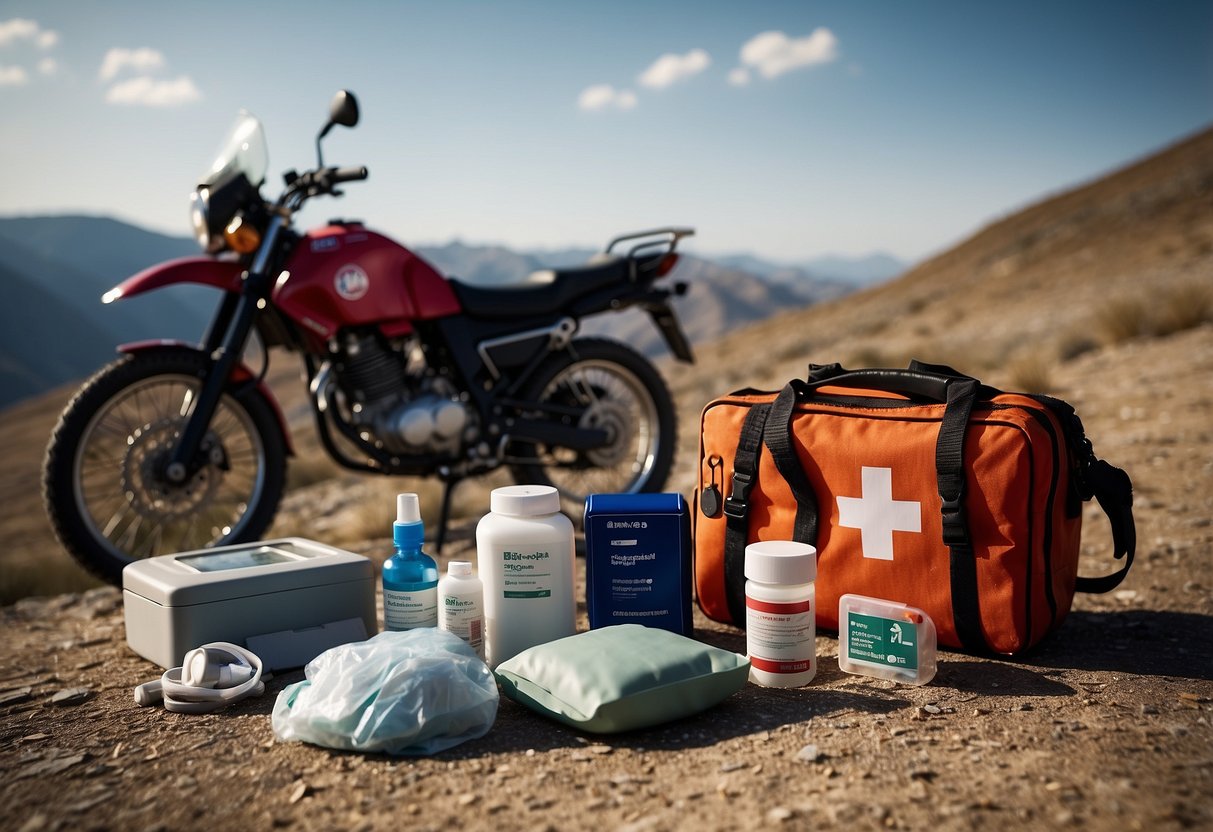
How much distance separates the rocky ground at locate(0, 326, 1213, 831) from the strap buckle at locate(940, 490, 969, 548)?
38 cm

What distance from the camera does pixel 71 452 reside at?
129 inches

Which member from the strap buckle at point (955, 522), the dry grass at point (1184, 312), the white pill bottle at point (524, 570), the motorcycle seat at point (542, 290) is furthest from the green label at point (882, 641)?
the dry grass at point (1184, 312)

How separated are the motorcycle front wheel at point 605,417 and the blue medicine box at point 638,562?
164cm

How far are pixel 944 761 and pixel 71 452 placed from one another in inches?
118

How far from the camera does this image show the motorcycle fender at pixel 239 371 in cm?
345

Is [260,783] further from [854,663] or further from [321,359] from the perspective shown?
[321,359]

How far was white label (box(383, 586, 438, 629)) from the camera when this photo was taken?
8.66 feet

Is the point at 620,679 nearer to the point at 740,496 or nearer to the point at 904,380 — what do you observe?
the point at 740,496

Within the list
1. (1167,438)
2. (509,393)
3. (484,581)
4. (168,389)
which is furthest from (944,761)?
(1167,438)

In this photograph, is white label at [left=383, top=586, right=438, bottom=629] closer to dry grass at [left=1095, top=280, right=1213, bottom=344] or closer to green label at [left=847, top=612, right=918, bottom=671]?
green label at [left=847, top=612, right=918, bottom=671]

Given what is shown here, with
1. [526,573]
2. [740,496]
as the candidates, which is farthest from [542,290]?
[526,573]

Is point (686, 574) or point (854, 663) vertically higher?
point (686, 574)

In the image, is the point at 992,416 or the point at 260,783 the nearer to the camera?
the point at 260,783

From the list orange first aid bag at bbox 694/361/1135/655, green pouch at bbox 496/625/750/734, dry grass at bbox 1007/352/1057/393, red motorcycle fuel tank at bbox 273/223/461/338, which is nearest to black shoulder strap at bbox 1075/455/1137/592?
orange first aid bag at bbox 694/361/1135/655
